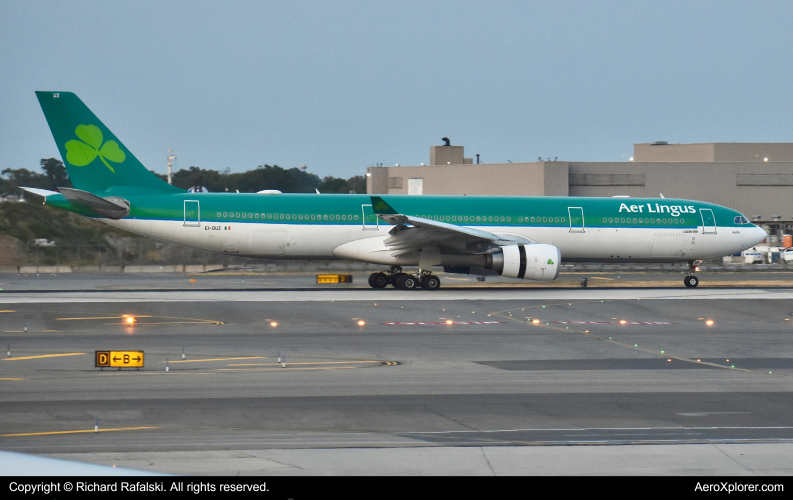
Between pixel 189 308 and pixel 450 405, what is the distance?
13461mm

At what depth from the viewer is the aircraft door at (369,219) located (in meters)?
30.5

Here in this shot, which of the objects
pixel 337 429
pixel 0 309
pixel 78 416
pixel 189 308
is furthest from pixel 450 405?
pixel 0 309

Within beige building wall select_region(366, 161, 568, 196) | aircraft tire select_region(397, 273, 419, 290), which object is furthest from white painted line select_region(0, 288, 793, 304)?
beige building wall select_region(366, 161, 568, 196)

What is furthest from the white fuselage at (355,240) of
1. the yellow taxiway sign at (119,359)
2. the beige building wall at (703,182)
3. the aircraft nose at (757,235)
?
the beige building wall at (703,182)

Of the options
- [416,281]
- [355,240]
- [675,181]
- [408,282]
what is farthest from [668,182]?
[355,240]

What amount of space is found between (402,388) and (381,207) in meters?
16.2

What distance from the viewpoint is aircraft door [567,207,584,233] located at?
31781 millimetres

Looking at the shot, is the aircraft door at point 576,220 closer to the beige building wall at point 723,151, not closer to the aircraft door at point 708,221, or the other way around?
the aircraft door at point 708,221

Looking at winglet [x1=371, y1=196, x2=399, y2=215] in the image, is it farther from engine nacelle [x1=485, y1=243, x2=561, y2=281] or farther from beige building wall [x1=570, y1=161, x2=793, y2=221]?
beige building wall [x1=570, y1=161, x2=793, y2=221]

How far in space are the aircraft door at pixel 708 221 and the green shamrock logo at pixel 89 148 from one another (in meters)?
22.4

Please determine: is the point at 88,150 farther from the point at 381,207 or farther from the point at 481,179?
the point at 481,179

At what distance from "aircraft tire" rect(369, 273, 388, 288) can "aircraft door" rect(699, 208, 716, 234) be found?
1284 cm

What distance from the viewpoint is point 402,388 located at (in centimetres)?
1292
